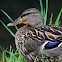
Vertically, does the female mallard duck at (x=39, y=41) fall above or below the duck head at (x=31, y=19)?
below

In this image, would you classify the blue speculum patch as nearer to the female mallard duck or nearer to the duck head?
the female mallard duck

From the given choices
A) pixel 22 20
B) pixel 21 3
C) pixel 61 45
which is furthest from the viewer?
pixel 21 3

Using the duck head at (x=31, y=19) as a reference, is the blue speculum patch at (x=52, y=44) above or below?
below

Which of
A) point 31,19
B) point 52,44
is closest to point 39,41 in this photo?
point 52,44

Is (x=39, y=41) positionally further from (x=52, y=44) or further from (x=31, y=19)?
(x=31, y=19)

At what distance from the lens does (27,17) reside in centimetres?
484

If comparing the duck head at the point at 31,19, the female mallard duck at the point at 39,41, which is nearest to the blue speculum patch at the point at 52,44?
the female mallard duck at the point at 39,41

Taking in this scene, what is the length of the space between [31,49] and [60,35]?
20.0 inches

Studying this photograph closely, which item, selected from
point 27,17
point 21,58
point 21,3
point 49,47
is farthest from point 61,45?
point 21,3

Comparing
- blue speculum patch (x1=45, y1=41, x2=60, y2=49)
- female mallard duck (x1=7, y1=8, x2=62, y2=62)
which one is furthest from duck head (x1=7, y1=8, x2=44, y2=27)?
blue speculum patch (x1=45, y1=41, x2=60, y2=49)

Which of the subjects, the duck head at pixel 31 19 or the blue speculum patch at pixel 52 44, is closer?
the blue speculum patch at pixel 52 44

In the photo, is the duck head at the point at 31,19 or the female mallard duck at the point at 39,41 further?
the duck head at the point at 31,19

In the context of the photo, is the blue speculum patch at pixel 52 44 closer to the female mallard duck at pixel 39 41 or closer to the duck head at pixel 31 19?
the female mallard duck at pixel 39 41

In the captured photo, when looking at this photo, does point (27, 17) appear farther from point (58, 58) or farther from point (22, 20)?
point (58, 58)
